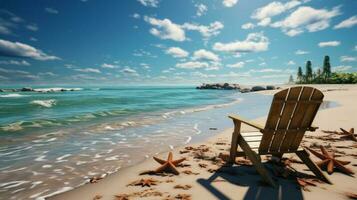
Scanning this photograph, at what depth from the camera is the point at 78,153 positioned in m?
6.93

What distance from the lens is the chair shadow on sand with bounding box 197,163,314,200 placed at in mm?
3726

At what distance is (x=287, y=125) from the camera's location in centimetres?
425

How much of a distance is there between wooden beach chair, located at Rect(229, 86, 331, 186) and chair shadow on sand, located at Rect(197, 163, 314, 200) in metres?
0.20

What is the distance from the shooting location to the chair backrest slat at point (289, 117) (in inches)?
156

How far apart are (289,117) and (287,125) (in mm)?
180

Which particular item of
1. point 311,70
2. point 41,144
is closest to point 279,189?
point 41,144

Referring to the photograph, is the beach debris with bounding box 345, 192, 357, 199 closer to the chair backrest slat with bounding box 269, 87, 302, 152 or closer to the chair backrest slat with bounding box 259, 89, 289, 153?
the chair backrest slat with bounding box 269, 87, 302, 152

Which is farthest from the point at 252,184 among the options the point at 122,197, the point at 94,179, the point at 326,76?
the point at 326,76

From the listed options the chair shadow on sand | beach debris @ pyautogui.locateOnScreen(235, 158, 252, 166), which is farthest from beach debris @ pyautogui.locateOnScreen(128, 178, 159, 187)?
beach debris @ pyautogui.locateOnScreen(235, 158, 252, 166)

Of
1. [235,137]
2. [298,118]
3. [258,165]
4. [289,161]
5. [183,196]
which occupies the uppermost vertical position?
[298,118]

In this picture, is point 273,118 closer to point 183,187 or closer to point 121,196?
point 183,187

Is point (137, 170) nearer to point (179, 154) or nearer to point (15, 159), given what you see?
point (179, 154)

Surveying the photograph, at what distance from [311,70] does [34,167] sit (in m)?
120

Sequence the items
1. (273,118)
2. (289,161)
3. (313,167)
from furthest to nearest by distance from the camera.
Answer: (289,161), (313,167), (273,118)
